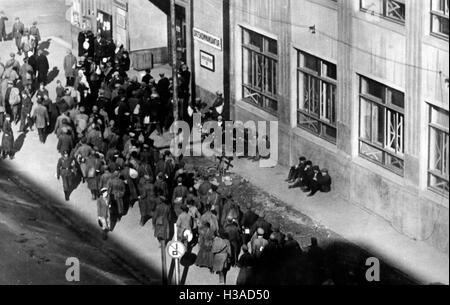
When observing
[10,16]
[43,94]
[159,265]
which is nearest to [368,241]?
[159,265]

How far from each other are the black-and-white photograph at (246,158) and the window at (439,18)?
47 millimetres

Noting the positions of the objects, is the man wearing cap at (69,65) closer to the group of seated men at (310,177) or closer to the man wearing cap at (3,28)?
the man wearing cap at (3,28)

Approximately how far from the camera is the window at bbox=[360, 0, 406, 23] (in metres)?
36.9

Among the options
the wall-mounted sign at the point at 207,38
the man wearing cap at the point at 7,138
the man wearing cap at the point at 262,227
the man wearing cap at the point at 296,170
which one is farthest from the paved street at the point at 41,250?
the wall-mounted sign at the point at 207,38

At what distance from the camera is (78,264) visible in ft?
120

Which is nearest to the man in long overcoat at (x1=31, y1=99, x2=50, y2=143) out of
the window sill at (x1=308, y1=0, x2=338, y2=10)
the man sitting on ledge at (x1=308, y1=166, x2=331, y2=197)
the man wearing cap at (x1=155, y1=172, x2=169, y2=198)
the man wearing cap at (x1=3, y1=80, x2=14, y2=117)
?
the man wearing cap at (x1=3, y1=80, x2=14, y2=117)

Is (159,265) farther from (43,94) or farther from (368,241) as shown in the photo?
(43,94)

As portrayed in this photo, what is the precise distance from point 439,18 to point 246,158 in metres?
10.2

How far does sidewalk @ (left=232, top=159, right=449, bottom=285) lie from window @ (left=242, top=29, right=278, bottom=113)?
2.14 metres

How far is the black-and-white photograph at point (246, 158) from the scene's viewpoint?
116 feet

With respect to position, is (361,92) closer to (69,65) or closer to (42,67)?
(69,65)

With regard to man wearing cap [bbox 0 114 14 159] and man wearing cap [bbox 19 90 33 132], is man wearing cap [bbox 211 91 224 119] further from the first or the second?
man wearing cap [bbox 0 114 14 159]

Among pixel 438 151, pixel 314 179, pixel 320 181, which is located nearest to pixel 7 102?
pixel 314 179
